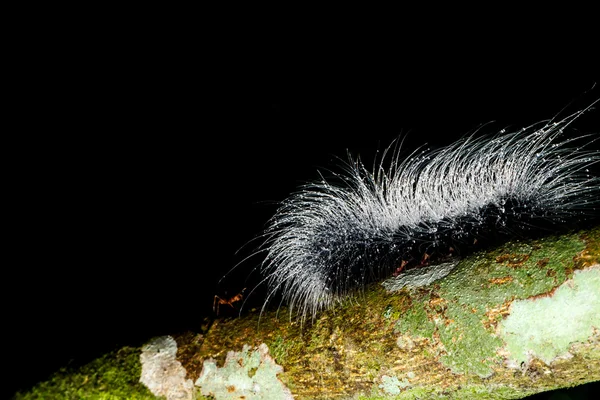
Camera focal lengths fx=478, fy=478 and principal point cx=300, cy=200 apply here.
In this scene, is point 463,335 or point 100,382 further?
point 100,382

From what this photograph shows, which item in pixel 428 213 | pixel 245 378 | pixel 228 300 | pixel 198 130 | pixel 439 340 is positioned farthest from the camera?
pixel 198 130

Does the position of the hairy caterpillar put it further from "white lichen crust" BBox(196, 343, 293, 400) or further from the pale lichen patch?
the pale lichen patch

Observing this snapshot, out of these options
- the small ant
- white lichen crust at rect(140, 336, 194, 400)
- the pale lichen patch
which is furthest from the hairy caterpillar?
the pale lichen patch

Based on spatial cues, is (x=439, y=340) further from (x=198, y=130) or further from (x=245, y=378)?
(x=198, y=130)

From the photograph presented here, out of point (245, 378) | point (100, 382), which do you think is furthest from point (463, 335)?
point (100, 382)

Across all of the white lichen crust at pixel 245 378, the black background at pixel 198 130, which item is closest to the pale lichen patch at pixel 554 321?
the white lichen crust at pixel 245 378

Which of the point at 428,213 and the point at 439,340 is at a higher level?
the point at 428,213
